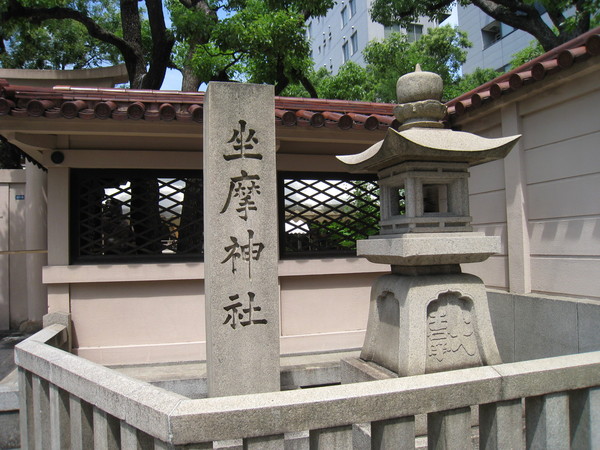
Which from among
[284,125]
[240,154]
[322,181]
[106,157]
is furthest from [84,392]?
[322,181]

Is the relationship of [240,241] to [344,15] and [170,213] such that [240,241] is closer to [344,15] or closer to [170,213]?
[170,213]

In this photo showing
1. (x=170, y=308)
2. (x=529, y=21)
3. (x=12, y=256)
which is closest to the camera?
(x=170, y=308)

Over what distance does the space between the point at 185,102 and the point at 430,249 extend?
3427 millimetres

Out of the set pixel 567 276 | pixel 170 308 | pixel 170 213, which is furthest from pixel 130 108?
pixel 567 276

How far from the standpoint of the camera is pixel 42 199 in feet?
30.4

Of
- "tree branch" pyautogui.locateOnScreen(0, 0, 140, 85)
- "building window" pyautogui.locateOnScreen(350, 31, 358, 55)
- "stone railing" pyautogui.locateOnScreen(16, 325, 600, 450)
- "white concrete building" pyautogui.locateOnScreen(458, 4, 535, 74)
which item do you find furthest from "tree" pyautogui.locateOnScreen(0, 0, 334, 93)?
"building window" pyautogui.locateOnScreen(350, 31, 358, 55)

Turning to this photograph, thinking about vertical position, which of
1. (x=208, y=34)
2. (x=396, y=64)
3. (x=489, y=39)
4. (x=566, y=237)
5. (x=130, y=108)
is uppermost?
(x=489, y=39)

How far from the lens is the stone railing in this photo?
2.34m

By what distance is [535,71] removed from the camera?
487 cm

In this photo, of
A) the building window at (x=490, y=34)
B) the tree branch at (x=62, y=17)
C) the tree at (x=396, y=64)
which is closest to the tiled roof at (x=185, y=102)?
the tree branch at (x=62, y=17)

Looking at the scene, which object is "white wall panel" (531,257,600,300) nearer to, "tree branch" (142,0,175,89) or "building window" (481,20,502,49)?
"tree branch" (142,0,175,89)

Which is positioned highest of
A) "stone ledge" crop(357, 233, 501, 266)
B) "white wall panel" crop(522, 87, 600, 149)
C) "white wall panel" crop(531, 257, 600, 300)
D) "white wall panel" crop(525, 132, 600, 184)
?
"white wall panel" crop(522, 87, 600, 149)

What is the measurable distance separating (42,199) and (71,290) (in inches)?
157

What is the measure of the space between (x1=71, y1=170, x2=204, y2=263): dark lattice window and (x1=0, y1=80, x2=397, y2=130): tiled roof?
111 centimetres
